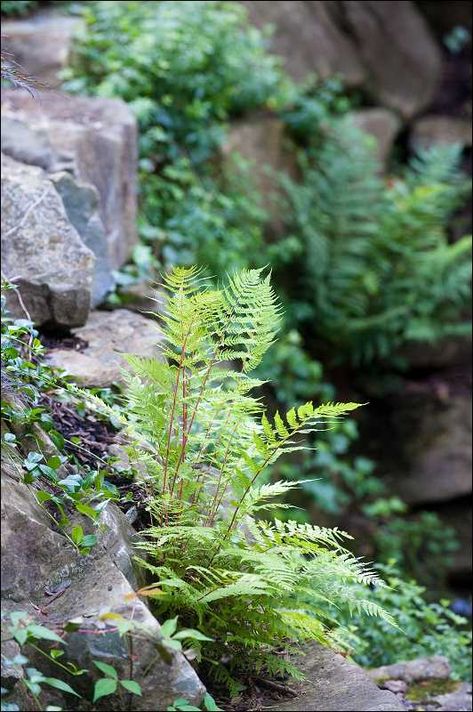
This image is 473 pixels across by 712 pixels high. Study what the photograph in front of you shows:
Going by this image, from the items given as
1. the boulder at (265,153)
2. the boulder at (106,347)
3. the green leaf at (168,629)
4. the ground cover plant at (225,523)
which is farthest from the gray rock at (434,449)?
the green leaf at (168,629)

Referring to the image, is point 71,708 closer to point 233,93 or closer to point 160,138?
point 160,138

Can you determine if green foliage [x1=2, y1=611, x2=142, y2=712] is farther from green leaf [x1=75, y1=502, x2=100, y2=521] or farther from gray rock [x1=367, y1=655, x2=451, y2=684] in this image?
gray rock [x1=367, y1=655, x2=451, y2=684]

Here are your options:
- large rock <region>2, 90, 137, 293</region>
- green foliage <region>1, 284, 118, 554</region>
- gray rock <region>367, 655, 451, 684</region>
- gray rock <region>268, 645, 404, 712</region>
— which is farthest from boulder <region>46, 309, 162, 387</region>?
gray rock <region>367, 655, 451, 684</region>

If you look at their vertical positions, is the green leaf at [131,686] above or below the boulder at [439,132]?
above

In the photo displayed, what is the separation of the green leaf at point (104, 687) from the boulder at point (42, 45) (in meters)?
4.78

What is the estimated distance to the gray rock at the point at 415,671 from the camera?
168 inches

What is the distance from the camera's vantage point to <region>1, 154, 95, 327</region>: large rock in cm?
413

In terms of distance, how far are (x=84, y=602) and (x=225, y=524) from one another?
58cm

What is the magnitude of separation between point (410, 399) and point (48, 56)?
385 cm

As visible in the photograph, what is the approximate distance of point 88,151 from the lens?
5.21 m

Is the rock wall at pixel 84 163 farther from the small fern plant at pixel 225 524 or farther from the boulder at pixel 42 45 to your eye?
the small fern plant at pixel 225 524

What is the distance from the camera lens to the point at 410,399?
769 centimetres

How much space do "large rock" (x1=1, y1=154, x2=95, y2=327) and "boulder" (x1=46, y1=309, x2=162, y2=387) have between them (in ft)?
0.48

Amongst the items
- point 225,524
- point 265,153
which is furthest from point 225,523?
point 265,153
